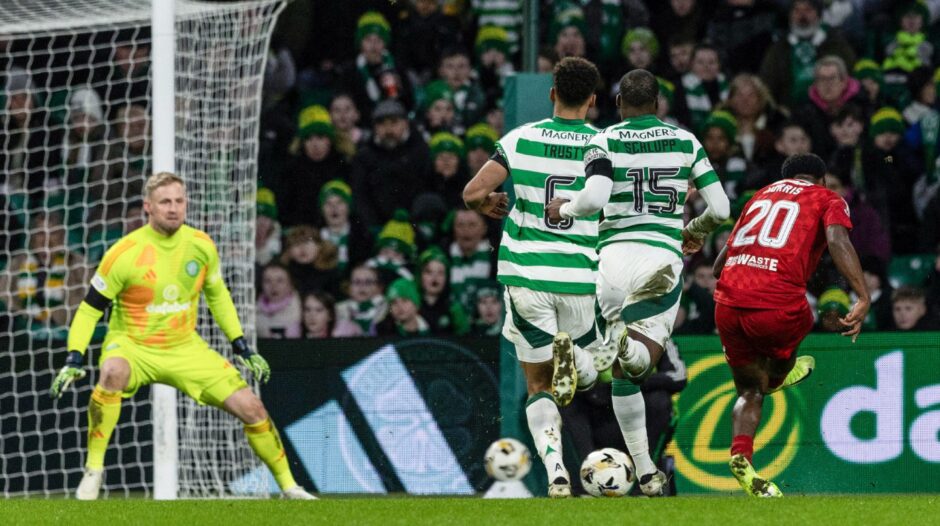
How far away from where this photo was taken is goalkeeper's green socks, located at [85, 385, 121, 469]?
8.63m

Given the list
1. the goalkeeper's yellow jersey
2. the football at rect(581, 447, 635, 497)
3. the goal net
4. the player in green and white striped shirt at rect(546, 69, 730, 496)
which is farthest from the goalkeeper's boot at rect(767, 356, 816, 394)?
the goal net

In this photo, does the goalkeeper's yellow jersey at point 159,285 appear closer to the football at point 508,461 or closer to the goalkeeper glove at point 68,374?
the goalkeeper glove at point 68,374

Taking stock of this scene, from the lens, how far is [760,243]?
759cm

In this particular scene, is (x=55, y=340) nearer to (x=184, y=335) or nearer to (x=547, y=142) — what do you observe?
(x=184, y=335)

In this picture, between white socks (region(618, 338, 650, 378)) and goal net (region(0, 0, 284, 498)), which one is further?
goal net (region(0, 0, 284, 498))

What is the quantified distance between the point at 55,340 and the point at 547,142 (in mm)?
4706

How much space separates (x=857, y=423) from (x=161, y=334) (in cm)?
436

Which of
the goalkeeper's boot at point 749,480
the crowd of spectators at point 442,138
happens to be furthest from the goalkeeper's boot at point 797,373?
the crowd of spectators at point 442,138

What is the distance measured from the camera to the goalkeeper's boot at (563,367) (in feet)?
23.4

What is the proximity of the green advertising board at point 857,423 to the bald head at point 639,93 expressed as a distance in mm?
3037

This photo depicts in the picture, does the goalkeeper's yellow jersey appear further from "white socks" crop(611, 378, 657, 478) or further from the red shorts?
the red shorts

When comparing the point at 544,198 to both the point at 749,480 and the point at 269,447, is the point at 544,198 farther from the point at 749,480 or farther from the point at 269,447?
the point at 269,447

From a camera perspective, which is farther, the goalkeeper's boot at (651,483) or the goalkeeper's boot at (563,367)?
the goalkeeper's boot at (651,483)

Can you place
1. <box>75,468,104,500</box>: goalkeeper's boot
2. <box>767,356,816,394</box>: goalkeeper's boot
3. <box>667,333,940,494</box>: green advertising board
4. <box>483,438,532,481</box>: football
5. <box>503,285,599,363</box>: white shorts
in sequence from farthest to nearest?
<box>667,333,940,494</box>: green advertising board < <box>75,468,104,500</box>: goalkeeper's boot < <box>767,356,816,394</box>: goalkeeper's boot < <box>483,438,532,481</box>: football < <box>503,285,599,363</box>: white shorts
